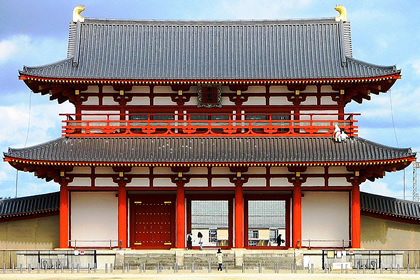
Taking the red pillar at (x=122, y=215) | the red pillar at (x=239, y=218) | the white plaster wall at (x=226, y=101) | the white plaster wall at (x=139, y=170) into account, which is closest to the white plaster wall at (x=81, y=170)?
the red pillar at (x=122, y=215)

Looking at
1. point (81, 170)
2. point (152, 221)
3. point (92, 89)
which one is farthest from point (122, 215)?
point (92, 89)

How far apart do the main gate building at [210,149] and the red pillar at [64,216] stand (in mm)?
81

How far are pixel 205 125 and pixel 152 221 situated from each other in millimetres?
7030

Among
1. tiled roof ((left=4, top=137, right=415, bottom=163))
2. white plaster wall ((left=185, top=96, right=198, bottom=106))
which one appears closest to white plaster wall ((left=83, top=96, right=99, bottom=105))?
tiled roof ((left=4, top=137, right=415, bottom=163))

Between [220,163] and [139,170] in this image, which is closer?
[220,163]

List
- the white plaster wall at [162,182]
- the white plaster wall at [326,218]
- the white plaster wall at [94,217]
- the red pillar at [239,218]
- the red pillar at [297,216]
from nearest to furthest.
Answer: the red pillar at [239,218] < the red pillar at [297,216] < the white plaster wall at [162,182] < the white plaster wall at [94,217] < the white plaster wall at [326,218]

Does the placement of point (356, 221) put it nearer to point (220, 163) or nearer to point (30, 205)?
point (220, 163)

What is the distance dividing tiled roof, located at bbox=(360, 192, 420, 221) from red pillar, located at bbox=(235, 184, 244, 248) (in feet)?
25.4

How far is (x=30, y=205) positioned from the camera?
171ft

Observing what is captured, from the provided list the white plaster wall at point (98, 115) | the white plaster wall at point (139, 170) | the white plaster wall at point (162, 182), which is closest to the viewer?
the white plaster wall at point (139, 170)

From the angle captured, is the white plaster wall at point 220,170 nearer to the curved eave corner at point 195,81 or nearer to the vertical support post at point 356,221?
the curved eave corner at point 195,81

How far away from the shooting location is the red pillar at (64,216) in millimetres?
49906

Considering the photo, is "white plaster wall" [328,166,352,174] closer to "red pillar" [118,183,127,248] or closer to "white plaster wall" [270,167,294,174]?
"white plaster wall" [270,167,294,174]

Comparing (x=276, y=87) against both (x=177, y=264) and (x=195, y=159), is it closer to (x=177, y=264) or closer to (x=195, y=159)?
(x=195, y=159)
